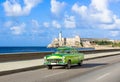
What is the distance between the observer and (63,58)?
28.1 meters

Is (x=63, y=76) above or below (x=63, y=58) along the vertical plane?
below

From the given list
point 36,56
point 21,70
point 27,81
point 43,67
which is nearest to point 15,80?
point 27,81

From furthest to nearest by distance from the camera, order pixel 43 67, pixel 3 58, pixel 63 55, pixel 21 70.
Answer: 1. pixel 3 58
2. pixel 43 67
3. pixel 63 55
4. pixel 21 70

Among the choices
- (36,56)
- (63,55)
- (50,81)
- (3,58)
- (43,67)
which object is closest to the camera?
(50,81)

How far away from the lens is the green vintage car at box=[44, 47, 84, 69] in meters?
28.1

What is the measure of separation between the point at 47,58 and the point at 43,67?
→ 265 cm

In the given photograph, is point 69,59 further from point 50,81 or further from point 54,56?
point 50,81

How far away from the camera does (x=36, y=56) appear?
42562 millimetres

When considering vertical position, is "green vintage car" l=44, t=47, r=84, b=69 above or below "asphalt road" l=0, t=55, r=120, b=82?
above

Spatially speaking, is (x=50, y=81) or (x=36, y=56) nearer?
(x=50, y=81)

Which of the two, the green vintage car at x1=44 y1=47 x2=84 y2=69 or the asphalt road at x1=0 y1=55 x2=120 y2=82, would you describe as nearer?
the asphalt road at x1=0 y1=55 x2=120 y2=82

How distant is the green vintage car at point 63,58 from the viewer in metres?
28.1

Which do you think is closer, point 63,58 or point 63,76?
point 63,76

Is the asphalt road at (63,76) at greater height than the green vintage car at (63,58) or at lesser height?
lesser
